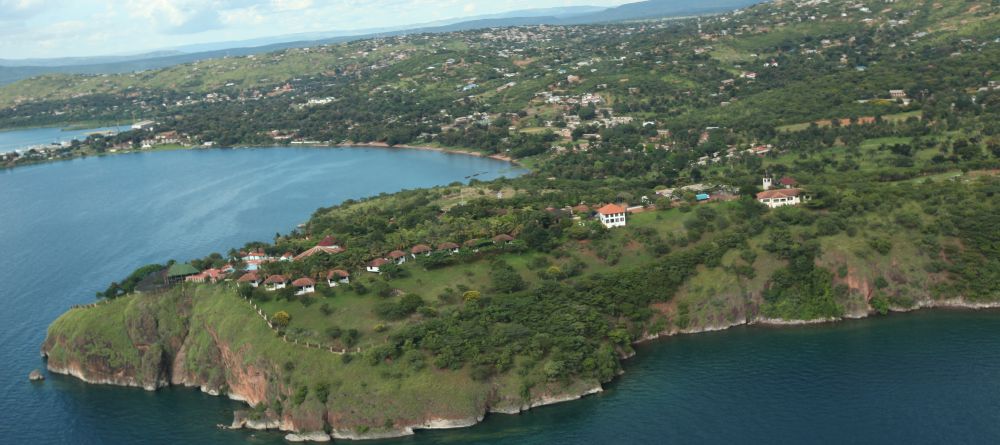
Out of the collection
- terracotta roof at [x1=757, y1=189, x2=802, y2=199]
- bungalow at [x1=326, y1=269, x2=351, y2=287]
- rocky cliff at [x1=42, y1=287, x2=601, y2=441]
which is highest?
bungalow at [x1=326, y1=269, x2=351, y2=287]

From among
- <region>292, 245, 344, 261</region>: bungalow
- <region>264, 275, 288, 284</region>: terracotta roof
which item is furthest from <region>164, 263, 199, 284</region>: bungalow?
<region>264, 275, 288, 284</region>: terracotta roof

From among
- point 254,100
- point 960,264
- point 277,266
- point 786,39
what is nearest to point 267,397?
point 277,266

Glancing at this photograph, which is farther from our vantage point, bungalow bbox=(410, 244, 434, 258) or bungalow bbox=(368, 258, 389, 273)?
bungalow bbox=(410, 244, 434, 258)

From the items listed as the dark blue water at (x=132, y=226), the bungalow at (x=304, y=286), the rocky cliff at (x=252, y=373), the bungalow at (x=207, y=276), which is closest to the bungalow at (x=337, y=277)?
the bungalow at (x=304, y=286)

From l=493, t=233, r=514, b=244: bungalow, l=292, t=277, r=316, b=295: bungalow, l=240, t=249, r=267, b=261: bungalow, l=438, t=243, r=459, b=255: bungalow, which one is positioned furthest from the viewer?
l=240, t=249, r=267, b=261: bungalow

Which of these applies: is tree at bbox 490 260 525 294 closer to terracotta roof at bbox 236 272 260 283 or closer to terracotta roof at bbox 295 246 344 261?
terracotta roof at bbox 295 246 344 261

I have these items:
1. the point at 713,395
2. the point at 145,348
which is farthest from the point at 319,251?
the point at 713,395
